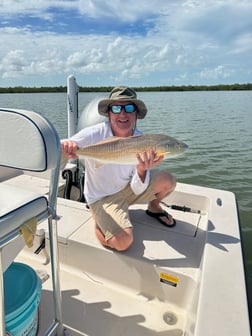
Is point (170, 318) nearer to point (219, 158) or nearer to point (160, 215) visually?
point (160, 215)

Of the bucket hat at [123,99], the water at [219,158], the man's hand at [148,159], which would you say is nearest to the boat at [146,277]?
the man's hand at [148,159]

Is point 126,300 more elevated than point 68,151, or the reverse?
point 68,151

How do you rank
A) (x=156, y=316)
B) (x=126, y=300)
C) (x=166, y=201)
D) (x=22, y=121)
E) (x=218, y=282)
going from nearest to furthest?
(x=22, y=121)
(x=218, y=282)
(x=156, y=316)
(x=126, y=300)
(x=166, y=201)

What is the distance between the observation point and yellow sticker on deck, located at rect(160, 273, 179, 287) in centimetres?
219

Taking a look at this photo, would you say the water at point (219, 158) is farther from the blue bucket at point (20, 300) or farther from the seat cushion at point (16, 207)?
the seat cushion at point (16, 207)

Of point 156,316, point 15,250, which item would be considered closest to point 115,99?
point 15,250

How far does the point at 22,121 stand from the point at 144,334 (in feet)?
5.14

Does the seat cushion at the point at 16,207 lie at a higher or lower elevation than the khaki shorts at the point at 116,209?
higher

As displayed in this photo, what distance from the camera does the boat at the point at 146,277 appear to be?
1.60 metres

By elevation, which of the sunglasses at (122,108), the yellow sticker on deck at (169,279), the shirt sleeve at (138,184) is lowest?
the yellow sticker on deck at (169,279)

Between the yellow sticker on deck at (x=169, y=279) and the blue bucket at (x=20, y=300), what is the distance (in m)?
0.94

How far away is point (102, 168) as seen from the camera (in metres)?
2.70

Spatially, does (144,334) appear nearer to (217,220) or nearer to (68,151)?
(217,220)

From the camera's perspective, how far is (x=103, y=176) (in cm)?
273
